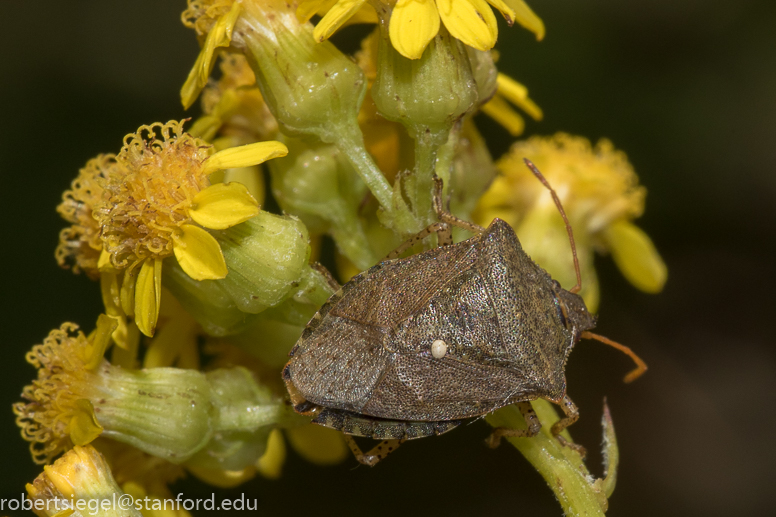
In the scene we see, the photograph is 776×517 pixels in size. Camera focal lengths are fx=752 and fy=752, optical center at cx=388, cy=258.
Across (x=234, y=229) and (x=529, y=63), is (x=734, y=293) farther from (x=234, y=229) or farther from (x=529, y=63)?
(x=234, y=229)

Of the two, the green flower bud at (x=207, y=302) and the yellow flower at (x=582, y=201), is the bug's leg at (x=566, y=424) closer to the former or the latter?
the yellow flower at (x=582, y=201)

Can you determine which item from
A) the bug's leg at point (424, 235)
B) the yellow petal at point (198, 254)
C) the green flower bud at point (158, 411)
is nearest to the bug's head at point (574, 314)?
the bug's leg at point (424, 235)

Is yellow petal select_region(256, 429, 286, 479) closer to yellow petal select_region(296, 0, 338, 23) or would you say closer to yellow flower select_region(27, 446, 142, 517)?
yellow flower select_region(27, 446, 142, 517)

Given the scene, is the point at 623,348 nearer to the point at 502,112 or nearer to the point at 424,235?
the point at 424,235

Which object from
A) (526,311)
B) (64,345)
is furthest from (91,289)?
(526,311)

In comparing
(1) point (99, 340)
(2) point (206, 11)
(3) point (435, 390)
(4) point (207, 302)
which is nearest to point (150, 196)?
(4) point (207, 302)
